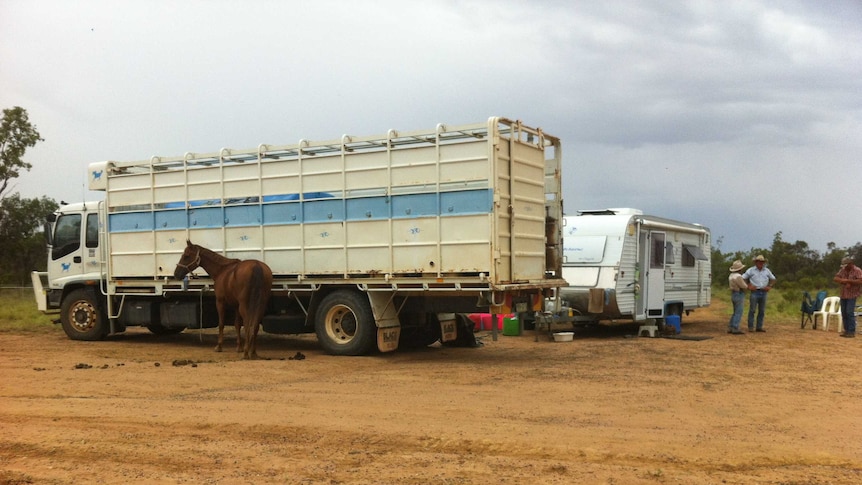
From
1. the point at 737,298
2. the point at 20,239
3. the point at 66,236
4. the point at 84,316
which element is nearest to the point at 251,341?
the point at 84,316

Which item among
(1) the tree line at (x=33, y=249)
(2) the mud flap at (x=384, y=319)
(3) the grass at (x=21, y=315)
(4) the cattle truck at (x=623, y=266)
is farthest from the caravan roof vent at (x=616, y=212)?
(1) the tree line at (x=33, y=249)

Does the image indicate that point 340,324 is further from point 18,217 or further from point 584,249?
point 18,217

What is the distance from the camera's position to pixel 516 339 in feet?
51.7

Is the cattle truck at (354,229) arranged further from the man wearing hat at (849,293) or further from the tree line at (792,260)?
the tree line at (792,260)

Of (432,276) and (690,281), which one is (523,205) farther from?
(690,281)

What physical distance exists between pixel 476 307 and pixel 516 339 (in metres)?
4.24

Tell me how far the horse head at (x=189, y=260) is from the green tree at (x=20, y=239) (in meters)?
29.2

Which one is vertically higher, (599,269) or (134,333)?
(599,269)

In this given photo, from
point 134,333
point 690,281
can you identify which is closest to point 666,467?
point 690,281

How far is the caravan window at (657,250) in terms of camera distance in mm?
16750

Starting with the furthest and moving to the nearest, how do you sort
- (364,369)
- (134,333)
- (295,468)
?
1. (134,333)
2. (364,369)
3. (295,468)

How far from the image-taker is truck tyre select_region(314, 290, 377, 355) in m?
12.1

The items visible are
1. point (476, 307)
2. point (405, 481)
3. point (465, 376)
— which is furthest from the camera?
point (476, 307)

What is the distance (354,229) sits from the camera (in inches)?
483
